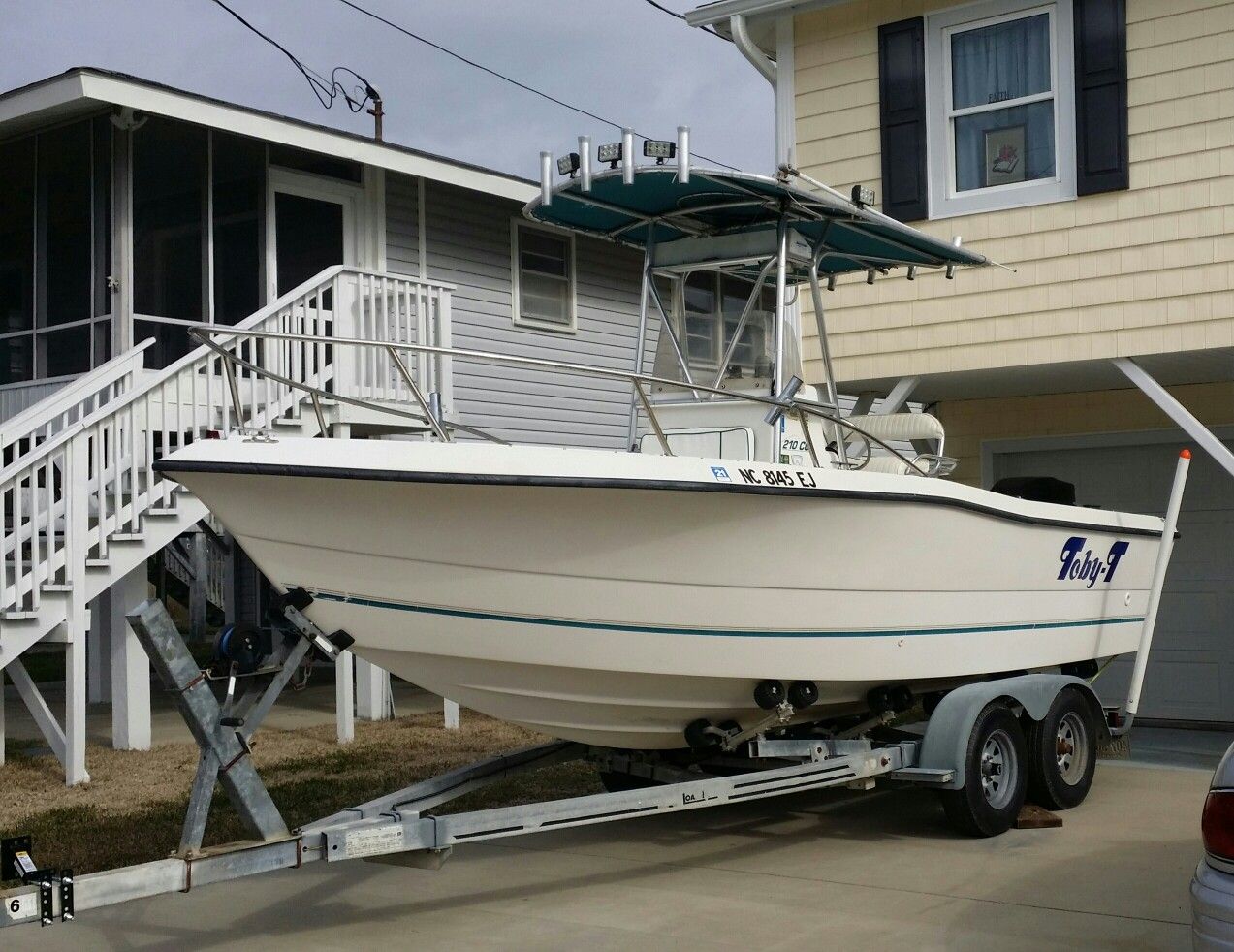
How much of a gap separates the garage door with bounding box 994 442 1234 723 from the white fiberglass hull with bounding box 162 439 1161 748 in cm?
476

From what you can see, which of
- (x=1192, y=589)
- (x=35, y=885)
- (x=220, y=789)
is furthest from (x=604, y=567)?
(x=1192, y=589)

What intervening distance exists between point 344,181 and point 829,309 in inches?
216

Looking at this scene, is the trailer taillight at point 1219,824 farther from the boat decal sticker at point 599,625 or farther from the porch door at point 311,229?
the porch door at point 311,229

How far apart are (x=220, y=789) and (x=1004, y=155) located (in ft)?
22.1

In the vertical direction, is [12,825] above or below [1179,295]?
below

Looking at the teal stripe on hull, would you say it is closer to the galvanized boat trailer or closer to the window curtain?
the galvanized boat trailer

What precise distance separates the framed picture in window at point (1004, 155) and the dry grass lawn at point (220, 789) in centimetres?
499

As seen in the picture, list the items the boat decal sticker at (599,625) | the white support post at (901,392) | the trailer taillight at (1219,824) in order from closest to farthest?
1. the trailer taillight at (1219,824)
2. the boat decal sticker at (599,625)
3. the white support post at (901,392)

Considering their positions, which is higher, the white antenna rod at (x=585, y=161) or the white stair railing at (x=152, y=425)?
the white antenna rod at (x=585, y=161)

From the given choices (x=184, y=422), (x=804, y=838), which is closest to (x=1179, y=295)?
(x=804, y=838)

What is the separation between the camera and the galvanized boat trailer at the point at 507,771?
453 cm

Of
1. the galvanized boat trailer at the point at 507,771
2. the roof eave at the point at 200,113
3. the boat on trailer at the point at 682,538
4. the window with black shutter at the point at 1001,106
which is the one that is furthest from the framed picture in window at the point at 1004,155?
the roof eave at the point at 200,113

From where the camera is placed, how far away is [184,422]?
33.2ft

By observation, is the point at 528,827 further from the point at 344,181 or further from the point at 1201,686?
the point at 344,181
